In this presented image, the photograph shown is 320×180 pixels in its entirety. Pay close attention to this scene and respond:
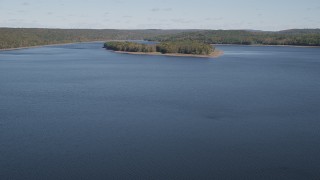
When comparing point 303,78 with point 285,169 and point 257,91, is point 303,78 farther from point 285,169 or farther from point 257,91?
point 285,169

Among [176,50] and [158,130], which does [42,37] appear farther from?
[158,130]

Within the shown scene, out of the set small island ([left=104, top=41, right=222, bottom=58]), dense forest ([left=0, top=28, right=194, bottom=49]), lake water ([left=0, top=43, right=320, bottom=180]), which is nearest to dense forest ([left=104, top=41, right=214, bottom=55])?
small island ([left=104, top=41, right=222, bottom=58])

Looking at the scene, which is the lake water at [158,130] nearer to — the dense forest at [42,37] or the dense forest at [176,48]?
the dense forest at [176,48]

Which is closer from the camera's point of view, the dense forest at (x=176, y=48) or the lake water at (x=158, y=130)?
the lake water at (x=158, y=130)

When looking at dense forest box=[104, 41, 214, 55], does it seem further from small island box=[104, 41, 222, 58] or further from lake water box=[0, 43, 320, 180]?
lake water box=[0, 43, 320, 180]

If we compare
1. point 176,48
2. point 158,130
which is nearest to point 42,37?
point 176,48

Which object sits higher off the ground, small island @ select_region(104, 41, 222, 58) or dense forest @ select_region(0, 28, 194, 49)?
dense forest @ select_region(0, 28, 194, 49)

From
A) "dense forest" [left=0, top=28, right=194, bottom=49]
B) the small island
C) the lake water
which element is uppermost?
"dense forest" [left=0, top=28, right=194, bottom=49]

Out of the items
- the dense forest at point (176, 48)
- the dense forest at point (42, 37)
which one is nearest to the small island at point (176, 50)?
the dense forest at point (176, 48)
